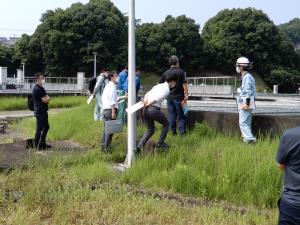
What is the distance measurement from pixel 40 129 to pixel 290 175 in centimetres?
764

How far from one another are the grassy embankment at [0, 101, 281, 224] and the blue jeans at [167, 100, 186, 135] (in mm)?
1126

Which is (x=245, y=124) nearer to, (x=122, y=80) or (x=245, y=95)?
(x=245, y=95)

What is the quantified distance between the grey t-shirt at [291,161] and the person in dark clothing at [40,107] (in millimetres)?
7492

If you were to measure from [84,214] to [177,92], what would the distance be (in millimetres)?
5242

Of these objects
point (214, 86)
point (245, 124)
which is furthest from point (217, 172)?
point (214, 86)

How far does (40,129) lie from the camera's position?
426 inches

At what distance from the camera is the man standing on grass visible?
389 centimetres

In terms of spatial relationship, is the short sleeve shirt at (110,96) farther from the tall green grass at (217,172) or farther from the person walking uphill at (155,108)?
the tall green grass at (217,172)

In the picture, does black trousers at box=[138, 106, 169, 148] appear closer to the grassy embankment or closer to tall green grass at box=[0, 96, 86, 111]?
the grassy embankment

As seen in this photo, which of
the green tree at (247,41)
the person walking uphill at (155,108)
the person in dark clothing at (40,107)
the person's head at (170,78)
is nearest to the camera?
the person walking uphill at (155,108)

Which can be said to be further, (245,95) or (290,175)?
(245,95)

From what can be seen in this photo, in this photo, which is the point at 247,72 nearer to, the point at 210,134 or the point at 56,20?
the point at 210,134

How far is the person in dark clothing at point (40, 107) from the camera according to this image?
1071 centimetres

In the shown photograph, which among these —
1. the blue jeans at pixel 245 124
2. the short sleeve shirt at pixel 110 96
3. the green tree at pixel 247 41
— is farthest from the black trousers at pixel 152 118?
the green tree at pixel 247 41
